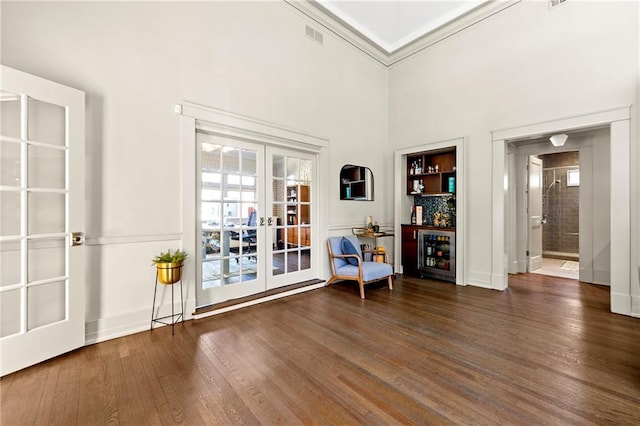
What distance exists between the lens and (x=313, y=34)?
4395 millimetres

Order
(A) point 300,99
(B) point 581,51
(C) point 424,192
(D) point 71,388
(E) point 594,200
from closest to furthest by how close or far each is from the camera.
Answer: (D) point 71,388
(B) point 581,51
(A) point 300,99
(E) point 594,200
(C) point 424,192

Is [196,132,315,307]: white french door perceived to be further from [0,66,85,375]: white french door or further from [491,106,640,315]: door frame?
[491,106,640,315]: door frame

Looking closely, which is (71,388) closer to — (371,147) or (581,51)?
(371,147)

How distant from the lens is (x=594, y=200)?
14.9 ft

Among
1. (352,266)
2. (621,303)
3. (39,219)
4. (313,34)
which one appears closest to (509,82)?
(313,34)

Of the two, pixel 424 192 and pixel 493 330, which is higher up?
pixel 424 192

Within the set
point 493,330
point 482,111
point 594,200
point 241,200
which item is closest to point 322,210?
point 241,200

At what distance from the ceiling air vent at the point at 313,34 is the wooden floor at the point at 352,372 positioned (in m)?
4.21

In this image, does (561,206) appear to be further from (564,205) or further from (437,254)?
(437,254)

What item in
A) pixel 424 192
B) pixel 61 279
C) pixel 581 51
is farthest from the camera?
pixel 424 192

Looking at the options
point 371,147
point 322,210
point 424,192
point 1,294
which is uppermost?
point 371,147

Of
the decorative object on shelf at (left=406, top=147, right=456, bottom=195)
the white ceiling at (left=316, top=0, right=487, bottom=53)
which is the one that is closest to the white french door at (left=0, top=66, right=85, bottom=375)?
the white ceiling at (left=316, top=0, right=487, bottom=53)

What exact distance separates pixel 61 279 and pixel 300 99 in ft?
11.8

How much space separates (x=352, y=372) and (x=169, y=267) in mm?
1992
